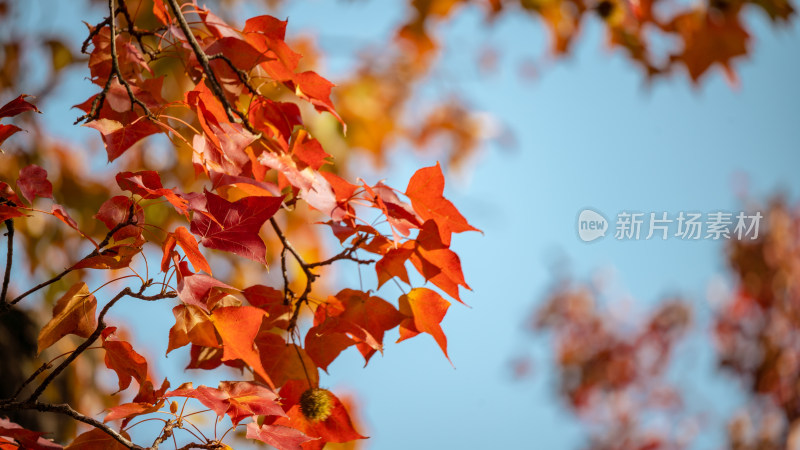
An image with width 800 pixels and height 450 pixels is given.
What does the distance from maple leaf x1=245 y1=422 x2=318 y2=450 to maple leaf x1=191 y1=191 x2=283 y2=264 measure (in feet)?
0.56

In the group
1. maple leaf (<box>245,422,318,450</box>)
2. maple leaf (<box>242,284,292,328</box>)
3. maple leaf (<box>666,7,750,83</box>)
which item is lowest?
maple leaf (<box>245,422,318,450</box>)

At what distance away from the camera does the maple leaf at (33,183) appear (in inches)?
27.6

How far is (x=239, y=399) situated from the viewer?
646mm

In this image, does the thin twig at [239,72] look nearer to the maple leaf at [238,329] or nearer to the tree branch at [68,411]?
the maple leaf at [238,329]

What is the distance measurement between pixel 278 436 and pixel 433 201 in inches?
12.5

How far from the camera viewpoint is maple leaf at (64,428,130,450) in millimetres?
648

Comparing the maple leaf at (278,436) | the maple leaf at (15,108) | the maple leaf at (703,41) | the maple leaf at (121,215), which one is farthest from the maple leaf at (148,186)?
the maple leaf at (703,41)

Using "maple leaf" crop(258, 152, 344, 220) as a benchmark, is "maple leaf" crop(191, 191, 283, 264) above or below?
below

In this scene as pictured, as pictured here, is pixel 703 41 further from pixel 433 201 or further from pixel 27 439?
pixel 27 439

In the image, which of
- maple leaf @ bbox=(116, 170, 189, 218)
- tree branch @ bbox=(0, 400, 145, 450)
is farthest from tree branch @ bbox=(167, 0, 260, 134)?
tree branch @ bbox=(0, 400, 145, 450)

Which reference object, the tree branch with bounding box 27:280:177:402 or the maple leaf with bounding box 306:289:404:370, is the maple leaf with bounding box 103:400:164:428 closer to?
the tree branch with bounding box 27:280:177:402

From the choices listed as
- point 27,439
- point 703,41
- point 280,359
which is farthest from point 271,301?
point 703,41

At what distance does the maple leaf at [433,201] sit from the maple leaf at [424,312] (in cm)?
8

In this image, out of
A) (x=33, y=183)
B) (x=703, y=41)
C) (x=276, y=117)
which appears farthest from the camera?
(x=703, y=41)
